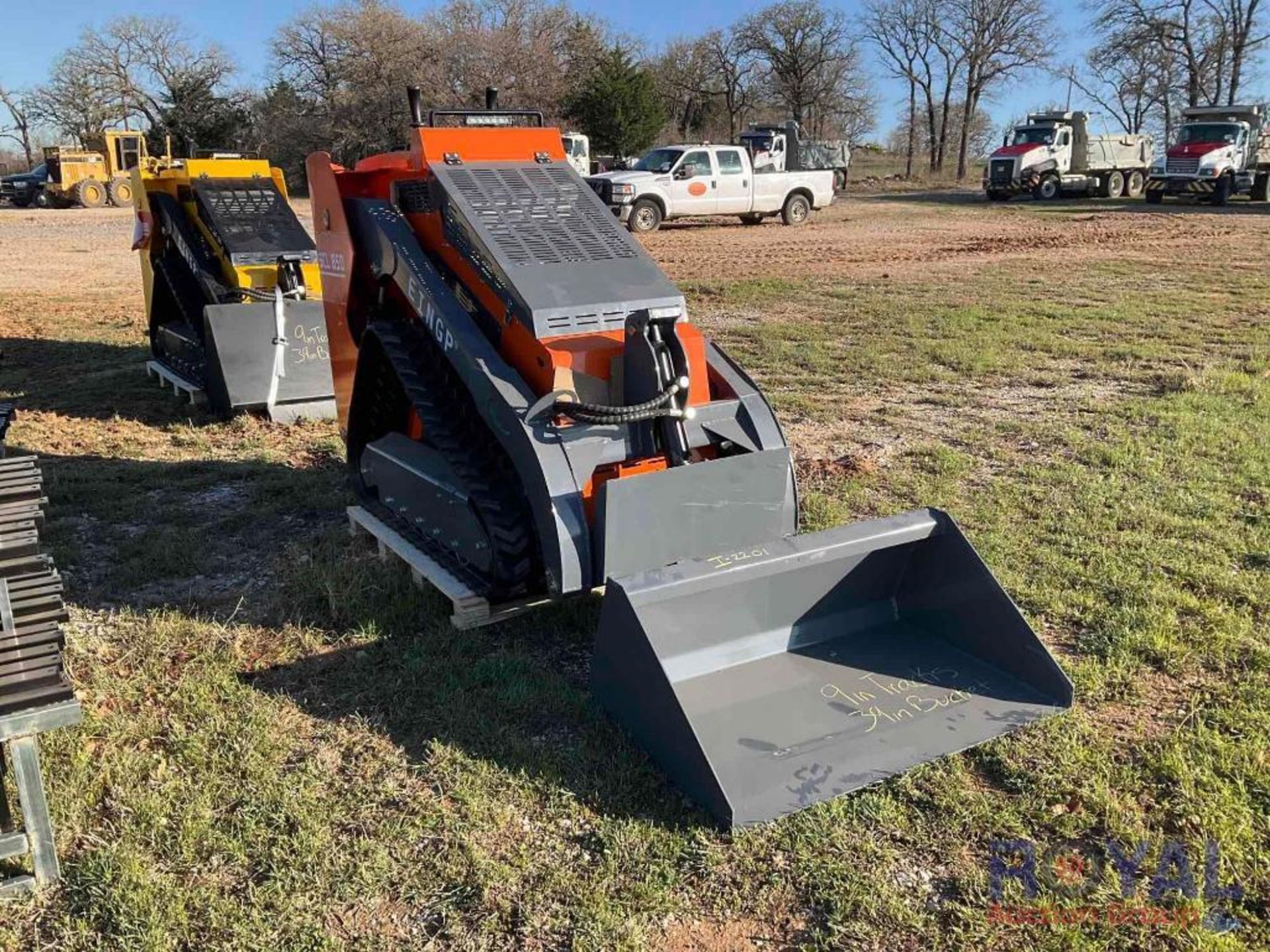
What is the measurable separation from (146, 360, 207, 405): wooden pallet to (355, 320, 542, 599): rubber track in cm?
314

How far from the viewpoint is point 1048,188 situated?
2784cm

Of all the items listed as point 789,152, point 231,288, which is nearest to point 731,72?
point 789,152

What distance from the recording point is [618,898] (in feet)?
8.00

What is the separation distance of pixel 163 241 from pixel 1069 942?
7540mm

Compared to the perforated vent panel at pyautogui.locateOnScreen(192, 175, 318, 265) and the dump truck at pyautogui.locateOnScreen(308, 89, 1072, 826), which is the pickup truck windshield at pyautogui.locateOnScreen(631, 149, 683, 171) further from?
the dump truck at pyautogui.locateOnScreen(308, 89, 1072, 826)

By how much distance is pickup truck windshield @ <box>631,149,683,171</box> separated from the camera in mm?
19875

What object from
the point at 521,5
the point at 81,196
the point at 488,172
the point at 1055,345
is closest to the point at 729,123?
the point at 521,5

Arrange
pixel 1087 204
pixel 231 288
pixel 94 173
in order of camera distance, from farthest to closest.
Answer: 1. pixel 94 173
2. pixel 1087 204
3. pixel 231 288

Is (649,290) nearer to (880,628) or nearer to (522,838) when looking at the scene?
(880,628)

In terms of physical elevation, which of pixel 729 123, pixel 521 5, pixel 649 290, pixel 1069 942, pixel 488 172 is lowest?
pixel 1069 942

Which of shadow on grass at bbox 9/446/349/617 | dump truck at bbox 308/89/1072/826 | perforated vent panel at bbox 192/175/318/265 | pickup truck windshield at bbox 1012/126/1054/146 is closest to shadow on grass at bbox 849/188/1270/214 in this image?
pickup truck windshield at bbox 1012/126/1054/146

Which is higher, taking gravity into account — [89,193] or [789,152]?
[789,152]

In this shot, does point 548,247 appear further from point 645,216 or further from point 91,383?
point 645,216

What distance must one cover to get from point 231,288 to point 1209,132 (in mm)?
26298
